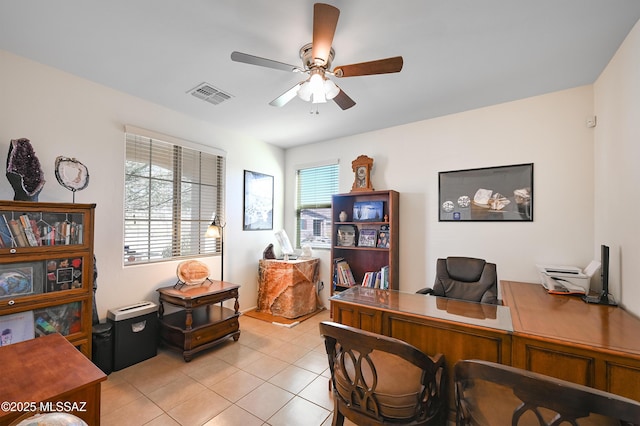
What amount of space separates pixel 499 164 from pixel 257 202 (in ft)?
10.9

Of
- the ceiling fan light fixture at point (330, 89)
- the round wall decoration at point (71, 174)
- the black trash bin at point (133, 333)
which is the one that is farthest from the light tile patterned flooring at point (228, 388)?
the ceiling fan light fixture at point (330, 89)

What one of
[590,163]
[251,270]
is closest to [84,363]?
[251,270]

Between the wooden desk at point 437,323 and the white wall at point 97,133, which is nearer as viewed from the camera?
the wooden desk at point 437,323

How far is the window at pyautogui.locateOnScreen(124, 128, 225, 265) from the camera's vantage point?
2945 mm

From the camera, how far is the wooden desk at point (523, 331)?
4.37ft

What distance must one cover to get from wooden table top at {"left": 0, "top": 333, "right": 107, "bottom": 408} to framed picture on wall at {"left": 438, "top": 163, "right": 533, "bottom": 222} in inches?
135

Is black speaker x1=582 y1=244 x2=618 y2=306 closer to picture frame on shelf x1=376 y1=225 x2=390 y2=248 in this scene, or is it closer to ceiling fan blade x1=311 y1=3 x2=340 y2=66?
picture frame on shelf x1=376 y1=225 x2=390 y2=248

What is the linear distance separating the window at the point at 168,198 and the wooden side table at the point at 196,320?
53 cm

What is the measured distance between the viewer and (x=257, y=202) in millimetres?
4320

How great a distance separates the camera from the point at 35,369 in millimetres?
1168

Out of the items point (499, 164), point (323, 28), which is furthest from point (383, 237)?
point (323, 28)

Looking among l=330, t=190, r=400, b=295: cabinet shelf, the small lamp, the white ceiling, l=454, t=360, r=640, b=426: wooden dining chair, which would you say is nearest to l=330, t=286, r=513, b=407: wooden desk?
l=454, t=360, r=640, b=426: wooden dining chair

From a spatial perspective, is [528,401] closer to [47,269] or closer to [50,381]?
[50,381]

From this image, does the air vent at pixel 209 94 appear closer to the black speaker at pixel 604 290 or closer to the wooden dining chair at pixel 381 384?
the wooden dining chair at pixel 381 384
